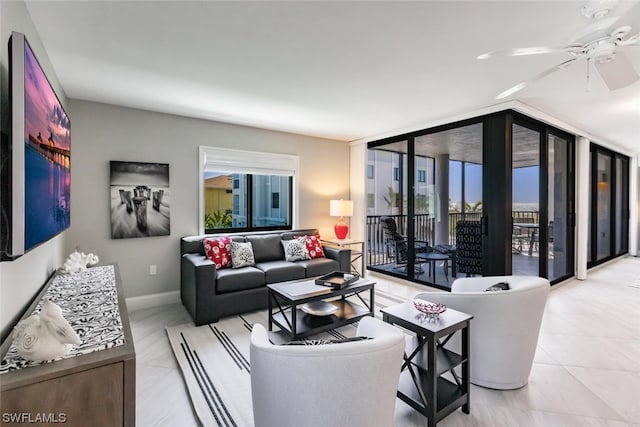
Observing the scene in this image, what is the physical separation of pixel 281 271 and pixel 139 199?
1906mm

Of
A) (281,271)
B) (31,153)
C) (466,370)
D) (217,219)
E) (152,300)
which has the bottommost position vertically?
(152,300)

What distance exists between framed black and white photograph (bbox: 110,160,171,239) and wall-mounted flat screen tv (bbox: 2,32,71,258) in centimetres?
162

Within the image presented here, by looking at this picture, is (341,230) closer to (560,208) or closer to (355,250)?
(355,250)

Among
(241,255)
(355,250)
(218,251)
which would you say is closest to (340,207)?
(355,250)

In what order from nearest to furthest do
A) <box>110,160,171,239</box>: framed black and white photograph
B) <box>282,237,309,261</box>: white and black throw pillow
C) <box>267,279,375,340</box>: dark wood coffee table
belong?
1. <box>267,279,375,340</box>: dark wood coffee table
2. <box>110,160,171,239</box>: framed black and white photograph
3. <box>282,237,309,261</box>: white and black throw pillow

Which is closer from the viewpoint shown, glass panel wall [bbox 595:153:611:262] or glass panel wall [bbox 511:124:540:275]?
glass panel wall [bbox 511:124:540:275]

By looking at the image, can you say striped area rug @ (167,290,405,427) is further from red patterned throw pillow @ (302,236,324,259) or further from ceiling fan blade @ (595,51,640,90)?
ceiling fan blade @ (595,51,640,90)

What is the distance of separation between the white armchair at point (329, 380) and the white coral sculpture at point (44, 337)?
0.71 metres

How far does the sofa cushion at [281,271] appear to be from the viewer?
3.66m

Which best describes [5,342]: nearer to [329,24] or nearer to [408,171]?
[329,24]

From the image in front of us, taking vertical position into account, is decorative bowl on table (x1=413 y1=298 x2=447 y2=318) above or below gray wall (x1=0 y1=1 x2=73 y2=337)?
below

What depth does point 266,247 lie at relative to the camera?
4215 millimetres

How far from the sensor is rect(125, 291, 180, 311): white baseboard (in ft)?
11.9

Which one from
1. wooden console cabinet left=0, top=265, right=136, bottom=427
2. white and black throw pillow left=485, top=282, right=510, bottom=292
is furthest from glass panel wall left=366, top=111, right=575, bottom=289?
wooden console cabinet left=0, top=265, right=136, bottom=427
